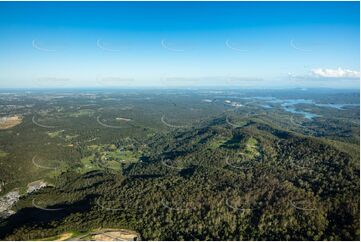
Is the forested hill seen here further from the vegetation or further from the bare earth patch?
the bare earth patch

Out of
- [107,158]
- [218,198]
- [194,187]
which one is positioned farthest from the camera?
[107,158]

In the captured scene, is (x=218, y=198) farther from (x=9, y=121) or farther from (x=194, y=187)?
(x=9, y=121)

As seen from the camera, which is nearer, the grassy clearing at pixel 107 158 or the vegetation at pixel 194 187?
the vegetation at pixel 194 187

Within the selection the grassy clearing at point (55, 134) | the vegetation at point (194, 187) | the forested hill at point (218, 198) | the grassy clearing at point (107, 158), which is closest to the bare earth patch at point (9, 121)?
the grassy clearing at point (55, 134)

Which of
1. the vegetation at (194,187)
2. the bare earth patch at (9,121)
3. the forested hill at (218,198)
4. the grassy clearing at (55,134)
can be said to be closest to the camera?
the forested hill at (218,198)

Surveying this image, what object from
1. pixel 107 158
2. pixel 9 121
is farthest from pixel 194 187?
pixel 9 121

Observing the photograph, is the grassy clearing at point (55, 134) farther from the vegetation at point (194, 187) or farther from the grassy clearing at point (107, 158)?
the grassy clearing at point (107, 158)

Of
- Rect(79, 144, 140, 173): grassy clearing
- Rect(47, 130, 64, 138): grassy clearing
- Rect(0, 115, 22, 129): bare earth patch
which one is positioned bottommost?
Rect(79, 144, 140, 173): grassy clearing

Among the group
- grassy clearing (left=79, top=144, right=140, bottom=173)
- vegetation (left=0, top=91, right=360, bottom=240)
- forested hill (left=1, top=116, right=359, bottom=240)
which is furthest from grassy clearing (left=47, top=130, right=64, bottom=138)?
forested hill (left=1, top=116, right=359, bottom=240)

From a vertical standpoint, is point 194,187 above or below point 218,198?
below
